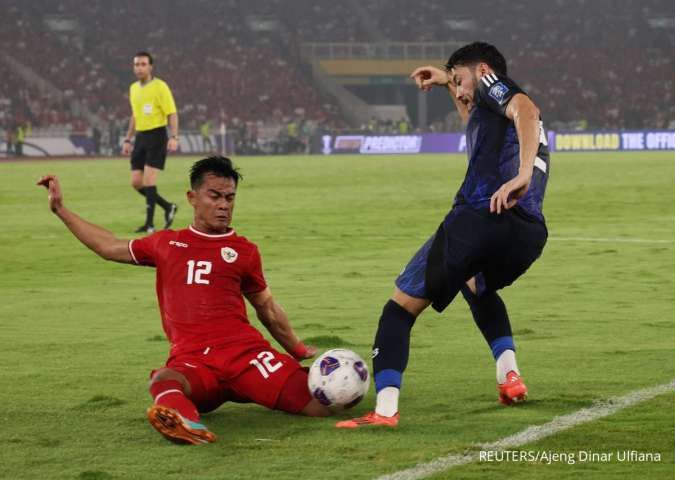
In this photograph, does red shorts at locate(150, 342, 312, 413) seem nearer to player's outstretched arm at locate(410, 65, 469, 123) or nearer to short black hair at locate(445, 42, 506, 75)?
player's outstretched arm at locate(410, 65, 469, 123)

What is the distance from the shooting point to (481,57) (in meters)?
6.09

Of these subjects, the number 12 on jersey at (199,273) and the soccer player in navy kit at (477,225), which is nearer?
the soccer player in navy kit at (477,225)

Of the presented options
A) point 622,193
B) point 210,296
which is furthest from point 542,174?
point 622,193

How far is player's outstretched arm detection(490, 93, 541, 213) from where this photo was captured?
561 centimetres

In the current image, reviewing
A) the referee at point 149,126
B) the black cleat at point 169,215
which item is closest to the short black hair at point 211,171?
the black cleat at point 169,215

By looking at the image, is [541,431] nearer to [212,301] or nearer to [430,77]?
[212,301]

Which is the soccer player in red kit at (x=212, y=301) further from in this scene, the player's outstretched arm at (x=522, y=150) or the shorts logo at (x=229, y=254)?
the player's outstretched arm at (x=522, y=150)

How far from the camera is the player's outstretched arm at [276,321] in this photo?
668cm

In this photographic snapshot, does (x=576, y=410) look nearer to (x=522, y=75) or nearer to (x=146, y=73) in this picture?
(x=146, y=73)

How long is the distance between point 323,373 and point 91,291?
19.6ft

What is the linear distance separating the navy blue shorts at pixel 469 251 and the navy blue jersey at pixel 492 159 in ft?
0.22

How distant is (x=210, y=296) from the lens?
6367mm

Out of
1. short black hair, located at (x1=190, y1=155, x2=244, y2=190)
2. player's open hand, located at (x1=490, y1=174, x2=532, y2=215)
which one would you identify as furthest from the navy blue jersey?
short black hair, located at (x1=190, y1=155, x2=244, y2=190)

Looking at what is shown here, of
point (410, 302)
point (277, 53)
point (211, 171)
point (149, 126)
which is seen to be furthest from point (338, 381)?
point (277, 53)
